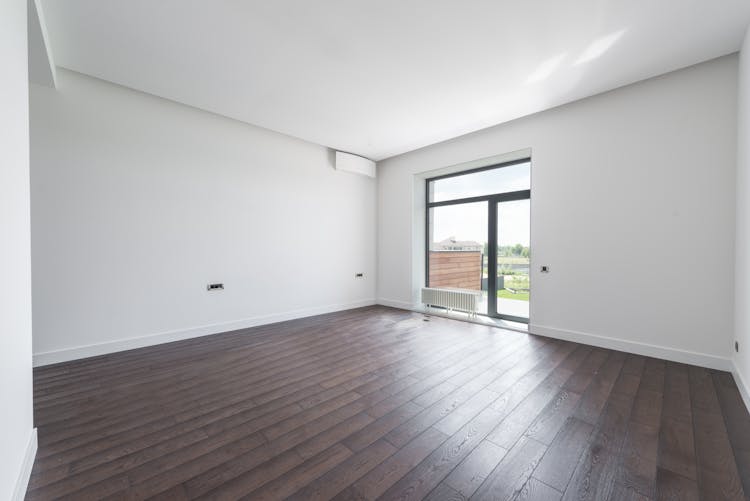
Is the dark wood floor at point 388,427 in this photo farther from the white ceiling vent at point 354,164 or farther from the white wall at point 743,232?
the white ceiling vent at point 354,164

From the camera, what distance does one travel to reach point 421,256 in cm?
584

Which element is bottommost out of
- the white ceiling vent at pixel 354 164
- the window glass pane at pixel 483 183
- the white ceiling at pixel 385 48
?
the window glass pane at pixel 483 183

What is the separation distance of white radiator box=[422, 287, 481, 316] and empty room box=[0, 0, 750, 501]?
0.18ft

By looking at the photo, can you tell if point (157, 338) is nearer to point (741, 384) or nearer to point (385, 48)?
point (385, 48)

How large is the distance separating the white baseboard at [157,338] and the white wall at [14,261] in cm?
179

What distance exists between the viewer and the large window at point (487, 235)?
14.6 ft

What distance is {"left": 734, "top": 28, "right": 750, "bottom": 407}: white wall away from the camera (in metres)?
2.30

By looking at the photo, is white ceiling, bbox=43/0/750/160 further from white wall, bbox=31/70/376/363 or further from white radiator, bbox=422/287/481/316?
white radiator, bbox=422/287/481/316

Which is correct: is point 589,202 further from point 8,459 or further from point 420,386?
point 8,459

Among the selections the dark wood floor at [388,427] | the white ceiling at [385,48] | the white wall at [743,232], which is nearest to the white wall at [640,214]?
the white wall at [743,232]

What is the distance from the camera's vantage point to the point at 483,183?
4.93m

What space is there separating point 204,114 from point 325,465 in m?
4.40

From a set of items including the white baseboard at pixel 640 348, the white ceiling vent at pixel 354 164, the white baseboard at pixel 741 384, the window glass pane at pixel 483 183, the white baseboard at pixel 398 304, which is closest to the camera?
the white baseboard at pixel 741 384

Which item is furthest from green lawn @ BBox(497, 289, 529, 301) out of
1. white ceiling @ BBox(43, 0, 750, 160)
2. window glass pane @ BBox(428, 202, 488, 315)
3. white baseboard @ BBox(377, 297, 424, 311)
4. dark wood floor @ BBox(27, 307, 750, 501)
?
white ceiling @ BBox(43, 0, 750, 160)
